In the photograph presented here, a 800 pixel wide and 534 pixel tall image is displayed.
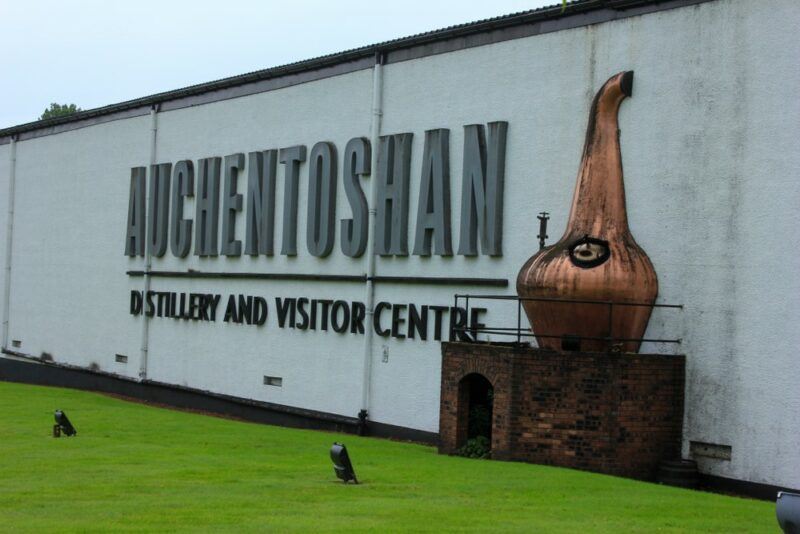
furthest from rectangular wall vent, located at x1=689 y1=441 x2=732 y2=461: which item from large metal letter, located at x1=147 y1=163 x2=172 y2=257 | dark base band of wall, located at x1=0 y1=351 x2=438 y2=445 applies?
large metal letter, located at x1=147 y1=163 x2=172 y2=257

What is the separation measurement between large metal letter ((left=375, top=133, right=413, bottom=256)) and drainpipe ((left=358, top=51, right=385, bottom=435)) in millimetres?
128

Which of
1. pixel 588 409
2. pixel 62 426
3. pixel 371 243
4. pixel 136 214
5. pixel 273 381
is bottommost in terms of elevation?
pixel 62 426

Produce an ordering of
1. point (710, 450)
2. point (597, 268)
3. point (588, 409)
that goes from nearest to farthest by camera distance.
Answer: point (588, 409)
point (710, 450)
point (597, 268)

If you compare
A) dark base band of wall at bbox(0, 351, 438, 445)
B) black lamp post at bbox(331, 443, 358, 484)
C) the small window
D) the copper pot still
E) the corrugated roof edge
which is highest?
the corrugated roof edge

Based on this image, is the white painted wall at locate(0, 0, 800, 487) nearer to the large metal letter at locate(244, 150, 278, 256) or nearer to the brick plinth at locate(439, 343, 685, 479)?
the large metal letter at locate(244, 150, 278, 256)

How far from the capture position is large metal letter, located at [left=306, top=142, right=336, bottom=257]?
26578 mm

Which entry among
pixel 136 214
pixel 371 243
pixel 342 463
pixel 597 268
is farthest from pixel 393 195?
pixel 136 214

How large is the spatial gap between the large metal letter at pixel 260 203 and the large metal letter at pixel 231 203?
1.51ft

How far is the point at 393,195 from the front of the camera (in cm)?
2469

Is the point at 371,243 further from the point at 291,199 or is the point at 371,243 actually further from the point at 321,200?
the point at 291,199

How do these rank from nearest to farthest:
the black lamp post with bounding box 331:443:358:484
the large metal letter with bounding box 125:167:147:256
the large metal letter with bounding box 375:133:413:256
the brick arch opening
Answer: the black lamp post with bounding box 331:443:358:484 → the brick arch opening → the large metal letter with bounding box 375:133:413:256 → the large metal letter with bounding box 125:167:147:256

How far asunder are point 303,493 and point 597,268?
6456 millimetres

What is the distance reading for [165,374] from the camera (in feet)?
107

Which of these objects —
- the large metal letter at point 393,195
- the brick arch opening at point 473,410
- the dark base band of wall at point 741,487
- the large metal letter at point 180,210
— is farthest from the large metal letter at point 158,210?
the dark base band of wall at point 741,487
